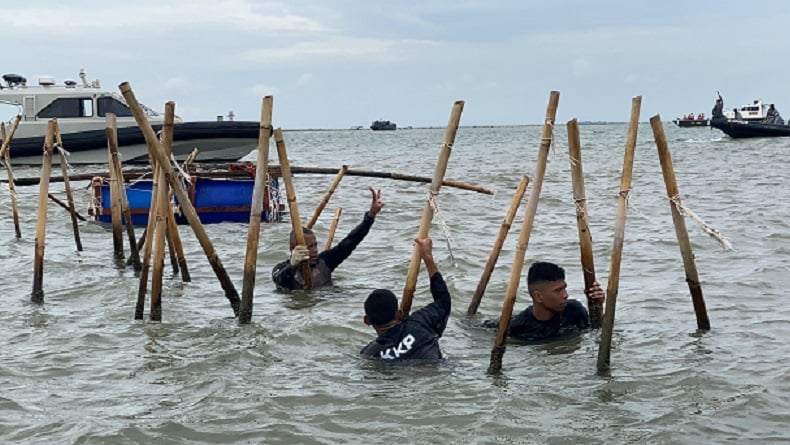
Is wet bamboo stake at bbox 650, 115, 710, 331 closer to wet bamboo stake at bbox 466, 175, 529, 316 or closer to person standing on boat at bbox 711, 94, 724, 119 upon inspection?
wet bamboo stake at bbox 466, 175, 529, 316

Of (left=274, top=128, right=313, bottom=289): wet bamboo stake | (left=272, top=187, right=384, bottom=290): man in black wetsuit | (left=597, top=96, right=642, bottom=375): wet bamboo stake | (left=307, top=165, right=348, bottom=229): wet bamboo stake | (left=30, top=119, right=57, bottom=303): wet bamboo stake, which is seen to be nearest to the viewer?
(left=597, top=96, right=642, bottom=375): wet bamboo stake

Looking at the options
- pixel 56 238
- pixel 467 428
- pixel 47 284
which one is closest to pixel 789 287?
pixel 467 428

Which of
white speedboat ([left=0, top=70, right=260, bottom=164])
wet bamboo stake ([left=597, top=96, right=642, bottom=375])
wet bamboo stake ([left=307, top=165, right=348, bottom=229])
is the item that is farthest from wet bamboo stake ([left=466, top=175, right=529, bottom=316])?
white speedboat ([left=0, top=70, right=260, bottom=164])

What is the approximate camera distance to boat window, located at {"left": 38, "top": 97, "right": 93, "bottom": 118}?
28.0 m

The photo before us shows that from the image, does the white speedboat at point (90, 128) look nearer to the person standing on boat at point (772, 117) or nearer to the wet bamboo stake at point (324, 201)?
the wet bamboo stake at point (324, 201)

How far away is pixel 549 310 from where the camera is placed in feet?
26.0

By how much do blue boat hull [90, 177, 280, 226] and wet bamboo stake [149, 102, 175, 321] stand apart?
7.12m

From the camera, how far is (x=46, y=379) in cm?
711

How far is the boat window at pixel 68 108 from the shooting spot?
27984mm

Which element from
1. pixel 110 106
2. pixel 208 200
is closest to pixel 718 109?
pixel 110 106

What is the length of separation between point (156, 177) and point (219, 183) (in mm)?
7625

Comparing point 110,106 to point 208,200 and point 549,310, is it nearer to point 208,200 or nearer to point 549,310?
point 208,200

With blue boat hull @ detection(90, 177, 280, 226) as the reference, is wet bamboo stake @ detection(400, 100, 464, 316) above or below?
above

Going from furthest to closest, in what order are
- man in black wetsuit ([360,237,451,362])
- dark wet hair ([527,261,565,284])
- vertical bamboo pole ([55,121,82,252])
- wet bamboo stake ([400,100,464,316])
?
vertical bamboo pole ([55,121,82,252]) → dark wet hair ([527,261,565,284]) → wet bamboo stake ([400,100,464,316]) → man in black wetsuit ([360,237,451,362])
